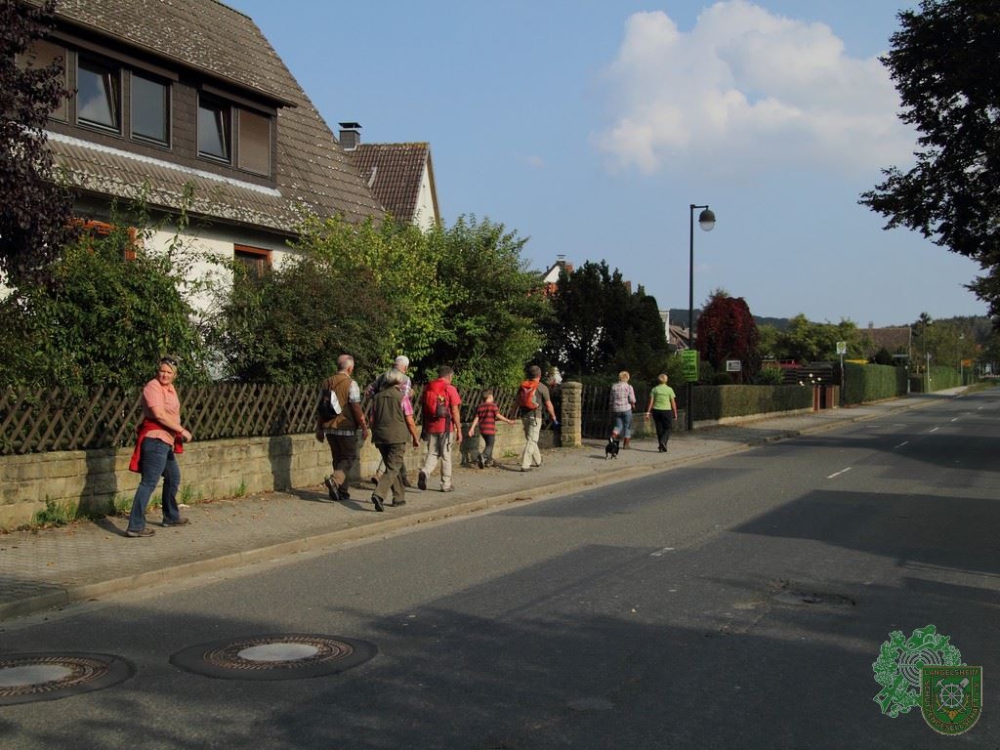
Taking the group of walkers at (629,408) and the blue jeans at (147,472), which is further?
the group of walkers at (629,408)

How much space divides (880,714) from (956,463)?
685 inches

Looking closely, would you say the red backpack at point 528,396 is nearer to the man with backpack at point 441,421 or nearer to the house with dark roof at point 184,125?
the man with backpack at point 441,421

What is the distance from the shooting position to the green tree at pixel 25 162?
9.71 meters

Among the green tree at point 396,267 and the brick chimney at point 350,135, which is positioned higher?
the brick chimney at point 350,135

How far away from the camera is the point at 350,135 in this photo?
39.6m

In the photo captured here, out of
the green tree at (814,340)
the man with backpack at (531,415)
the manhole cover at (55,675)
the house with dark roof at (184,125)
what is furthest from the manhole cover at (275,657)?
the green tree at (814,340)

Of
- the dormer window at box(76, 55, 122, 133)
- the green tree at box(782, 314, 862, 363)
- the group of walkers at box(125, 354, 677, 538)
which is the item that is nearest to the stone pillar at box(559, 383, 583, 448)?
the group of walkers at box(125, 354, 677, 538)

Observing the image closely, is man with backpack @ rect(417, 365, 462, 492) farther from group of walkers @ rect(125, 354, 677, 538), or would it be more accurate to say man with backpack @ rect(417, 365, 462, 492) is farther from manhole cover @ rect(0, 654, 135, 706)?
manhole cover @ rect(0, 654, 135, 706)

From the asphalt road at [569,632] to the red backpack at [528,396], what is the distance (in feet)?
17.8

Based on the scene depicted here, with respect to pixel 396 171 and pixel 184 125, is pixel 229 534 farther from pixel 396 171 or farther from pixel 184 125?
pixel 396 171

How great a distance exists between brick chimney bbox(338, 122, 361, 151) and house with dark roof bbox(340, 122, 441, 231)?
1.83ft

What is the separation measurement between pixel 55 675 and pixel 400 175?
31846 mm

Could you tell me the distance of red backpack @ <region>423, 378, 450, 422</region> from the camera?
14617 mm

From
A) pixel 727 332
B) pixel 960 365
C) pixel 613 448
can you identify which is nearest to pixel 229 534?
pixel 613 448
